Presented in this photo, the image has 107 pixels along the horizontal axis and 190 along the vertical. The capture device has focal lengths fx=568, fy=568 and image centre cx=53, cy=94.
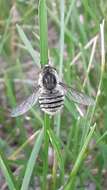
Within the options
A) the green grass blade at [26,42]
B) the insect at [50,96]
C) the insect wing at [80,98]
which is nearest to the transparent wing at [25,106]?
the insect at [50,96]

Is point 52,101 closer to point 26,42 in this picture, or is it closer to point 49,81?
point 49,81

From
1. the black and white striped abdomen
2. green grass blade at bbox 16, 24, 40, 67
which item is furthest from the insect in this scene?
green grass blade at bbox 16, 24, 40, 67

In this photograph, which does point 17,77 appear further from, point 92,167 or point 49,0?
point 92,167

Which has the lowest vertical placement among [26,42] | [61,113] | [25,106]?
[61,113]

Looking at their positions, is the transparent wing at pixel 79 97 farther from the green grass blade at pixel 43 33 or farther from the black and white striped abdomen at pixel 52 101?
the green grass blade at pixel 43 33

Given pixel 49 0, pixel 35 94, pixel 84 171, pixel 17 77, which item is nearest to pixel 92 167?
Result: pixel 84 171

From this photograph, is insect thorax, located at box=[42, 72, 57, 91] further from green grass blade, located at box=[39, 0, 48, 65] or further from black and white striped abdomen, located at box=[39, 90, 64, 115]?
green grass blade, located at box=[39, 0, 48, 65]

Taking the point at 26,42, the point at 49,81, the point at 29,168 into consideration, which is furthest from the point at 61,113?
the point at 29,168
